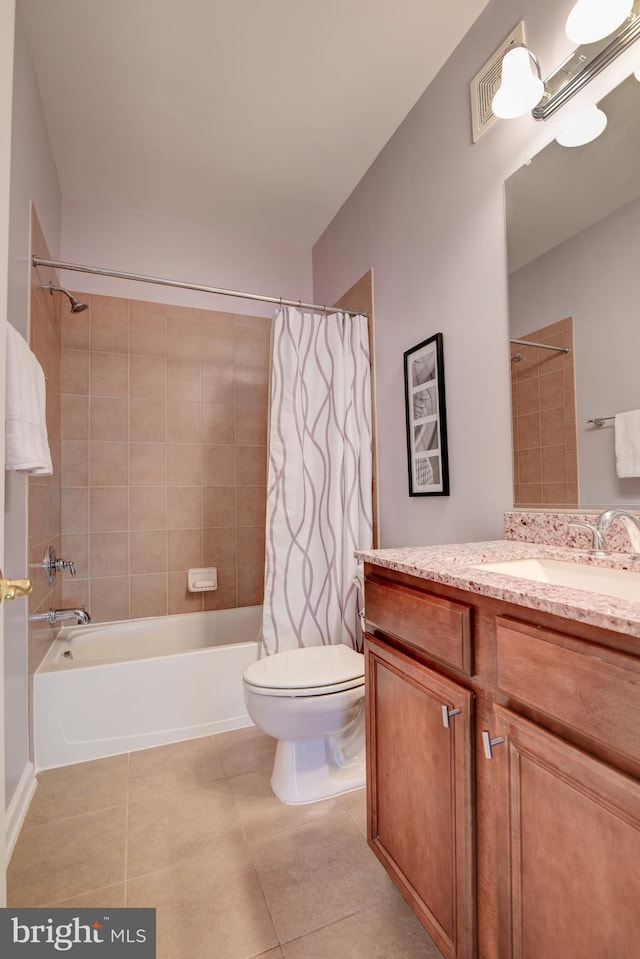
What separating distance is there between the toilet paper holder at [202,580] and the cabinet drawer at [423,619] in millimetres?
1633

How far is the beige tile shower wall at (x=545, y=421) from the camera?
1260 mm

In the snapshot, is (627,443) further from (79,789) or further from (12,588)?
(79,789)

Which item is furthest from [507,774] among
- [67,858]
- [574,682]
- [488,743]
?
[67,858]

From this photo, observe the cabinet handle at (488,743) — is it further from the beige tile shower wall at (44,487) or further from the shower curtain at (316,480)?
the beige tile shower wall at (44,487)

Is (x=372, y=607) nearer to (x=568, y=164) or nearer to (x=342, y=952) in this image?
(x=342, y=952)

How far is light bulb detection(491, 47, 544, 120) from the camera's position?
125 cm

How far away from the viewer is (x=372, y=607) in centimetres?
122

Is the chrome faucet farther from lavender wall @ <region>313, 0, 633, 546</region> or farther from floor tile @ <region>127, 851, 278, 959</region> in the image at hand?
floor tile @ <region>127, 851, 278, 959</region>

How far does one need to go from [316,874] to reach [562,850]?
887 mm

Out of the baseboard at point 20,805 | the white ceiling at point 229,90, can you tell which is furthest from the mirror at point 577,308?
the baseboard at point 20,805

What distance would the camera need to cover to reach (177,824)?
148 cm

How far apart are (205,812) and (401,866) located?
76cm

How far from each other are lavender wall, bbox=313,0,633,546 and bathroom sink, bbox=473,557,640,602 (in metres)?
0.34

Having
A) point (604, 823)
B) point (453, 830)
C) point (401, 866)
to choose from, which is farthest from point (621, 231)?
point (401, 866)
